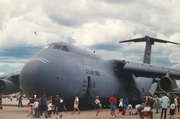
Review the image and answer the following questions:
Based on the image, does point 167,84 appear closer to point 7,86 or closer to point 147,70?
point 147,70

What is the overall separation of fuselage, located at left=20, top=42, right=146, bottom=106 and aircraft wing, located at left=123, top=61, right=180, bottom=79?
1.72 m

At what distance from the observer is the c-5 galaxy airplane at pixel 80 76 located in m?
17.0

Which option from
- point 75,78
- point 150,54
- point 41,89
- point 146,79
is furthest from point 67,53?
point 150,54

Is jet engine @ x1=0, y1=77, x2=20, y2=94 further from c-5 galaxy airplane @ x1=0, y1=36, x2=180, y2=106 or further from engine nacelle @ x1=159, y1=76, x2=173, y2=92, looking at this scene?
engine nacelle @ x1=159, y1=76, x2=173, y2=92

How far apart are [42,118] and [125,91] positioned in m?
12.6

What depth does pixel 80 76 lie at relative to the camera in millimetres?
19219

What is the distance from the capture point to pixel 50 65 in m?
17.2

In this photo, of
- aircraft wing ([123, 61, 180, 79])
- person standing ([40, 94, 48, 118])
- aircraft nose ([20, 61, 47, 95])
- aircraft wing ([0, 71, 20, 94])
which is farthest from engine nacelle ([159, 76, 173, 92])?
aircraft wing ([0, 71, 20, 94])

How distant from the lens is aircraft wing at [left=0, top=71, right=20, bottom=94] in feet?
85.4

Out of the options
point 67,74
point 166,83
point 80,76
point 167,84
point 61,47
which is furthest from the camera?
point 166,83

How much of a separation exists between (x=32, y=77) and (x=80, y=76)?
12.1ft

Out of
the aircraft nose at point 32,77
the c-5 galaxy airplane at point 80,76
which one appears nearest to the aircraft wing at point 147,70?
the c-5 galaxy airplane at point 80,76

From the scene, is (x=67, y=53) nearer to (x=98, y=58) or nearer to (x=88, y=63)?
(x=88, y=63)

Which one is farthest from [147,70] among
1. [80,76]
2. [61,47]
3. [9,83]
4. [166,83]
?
[9,83]
